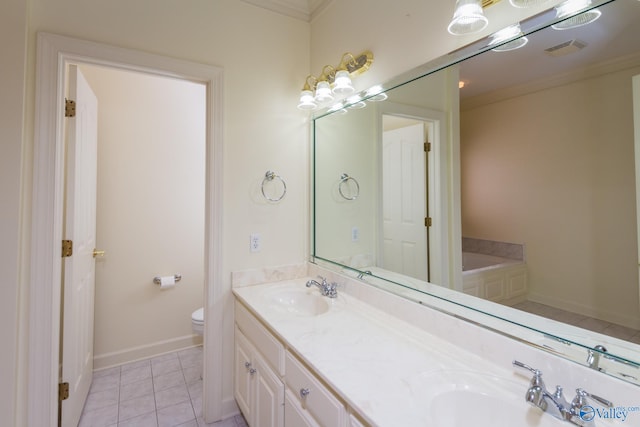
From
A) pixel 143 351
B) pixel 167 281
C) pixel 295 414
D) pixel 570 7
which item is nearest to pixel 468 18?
pixel 570 7

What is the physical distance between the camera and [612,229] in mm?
835

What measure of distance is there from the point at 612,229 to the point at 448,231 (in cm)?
49

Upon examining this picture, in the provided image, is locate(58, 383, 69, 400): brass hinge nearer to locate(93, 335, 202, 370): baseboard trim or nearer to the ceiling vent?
locate(93, 335, 202, 370): baseboard trim

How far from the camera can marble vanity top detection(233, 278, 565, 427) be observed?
0.80 meters

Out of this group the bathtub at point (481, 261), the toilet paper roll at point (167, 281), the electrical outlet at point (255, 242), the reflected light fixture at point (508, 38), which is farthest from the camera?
the toilet paper roll at point (167, 281)

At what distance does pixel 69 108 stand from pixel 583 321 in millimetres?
2368

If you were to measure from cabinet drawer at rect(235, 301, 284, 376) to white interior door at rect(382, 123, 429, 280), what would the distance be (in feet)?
2.16

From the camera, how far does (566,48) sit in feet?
2.91

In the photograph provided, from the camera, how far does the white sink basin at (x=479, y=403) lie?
0.80m

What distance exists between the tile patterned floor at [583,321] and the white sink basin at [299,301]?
0.98 m

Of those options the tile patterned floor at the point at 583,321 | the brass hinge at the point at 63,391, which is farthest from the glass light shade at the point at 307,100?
the brass hinge at the point at 63,391

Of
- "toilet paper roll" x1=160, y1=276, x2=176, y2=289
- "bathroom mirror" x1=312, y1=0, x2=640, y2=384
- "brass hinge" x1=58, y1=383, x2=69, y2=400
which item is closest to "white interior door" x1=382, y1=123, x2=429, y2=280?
"bathroom mirror" x1=312, y1=0, x2=640, y2=384

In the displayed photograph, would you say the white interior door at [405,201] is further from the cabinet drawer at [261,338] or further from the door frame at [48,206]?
the door frame at [48,206]

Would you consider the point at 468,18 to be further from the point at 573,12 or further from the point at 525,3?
the point at 573,12
